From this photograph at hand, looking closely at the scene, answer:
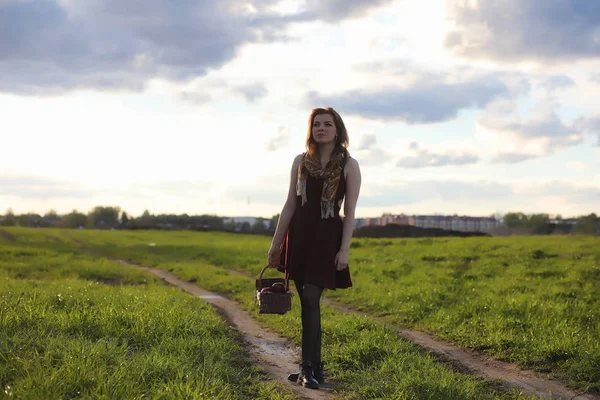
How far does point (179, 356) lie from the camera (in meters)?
6.36

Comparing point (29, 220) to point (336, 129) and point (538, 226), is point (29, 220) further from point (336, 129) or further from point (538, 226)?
point (336, 129)

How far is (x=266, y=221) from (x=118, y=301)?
233 feet

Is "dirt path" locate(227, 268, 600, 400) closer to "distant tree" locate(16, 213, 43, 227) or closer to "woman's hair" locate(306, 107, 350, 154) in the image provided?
"woman's hair" locate(306, 107, 350, 154)

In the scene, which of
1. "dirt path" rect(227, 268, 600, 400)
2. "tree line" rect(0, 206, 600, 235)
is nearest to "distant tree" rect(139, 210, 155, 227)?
"tree line" rect(0, 206, 600, 235)

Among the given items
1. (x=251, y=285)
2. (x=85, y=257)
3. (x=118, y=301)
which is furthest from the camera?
(x=85, y=257)

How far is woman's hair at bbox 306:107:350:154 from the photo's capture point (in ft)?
21.2

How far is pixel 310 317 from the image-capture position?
6305mm

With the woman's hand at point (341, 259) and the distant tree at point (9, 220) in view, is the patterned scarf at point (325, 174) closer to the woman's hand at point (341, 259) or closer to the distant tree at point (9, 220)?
the woman's hand at point (341, 259)

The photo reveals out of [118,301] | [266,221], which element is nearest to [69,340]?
[118,301]

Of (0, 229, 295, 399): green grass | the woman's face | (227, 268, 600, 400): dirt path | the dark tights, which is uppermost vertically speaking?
the woman's face

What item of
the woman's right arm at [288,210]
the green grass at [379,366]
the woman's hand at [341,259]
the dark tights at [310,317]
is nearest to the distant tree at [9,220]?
the green grass at [379,366]

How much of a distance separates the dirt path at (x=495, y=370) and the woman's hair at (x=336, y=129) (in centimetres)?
325

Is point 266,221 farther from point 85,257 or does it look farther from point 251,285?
point 251,285

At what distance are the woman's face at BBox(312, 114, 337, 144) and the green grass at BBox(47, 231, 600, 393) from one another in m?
4.04
